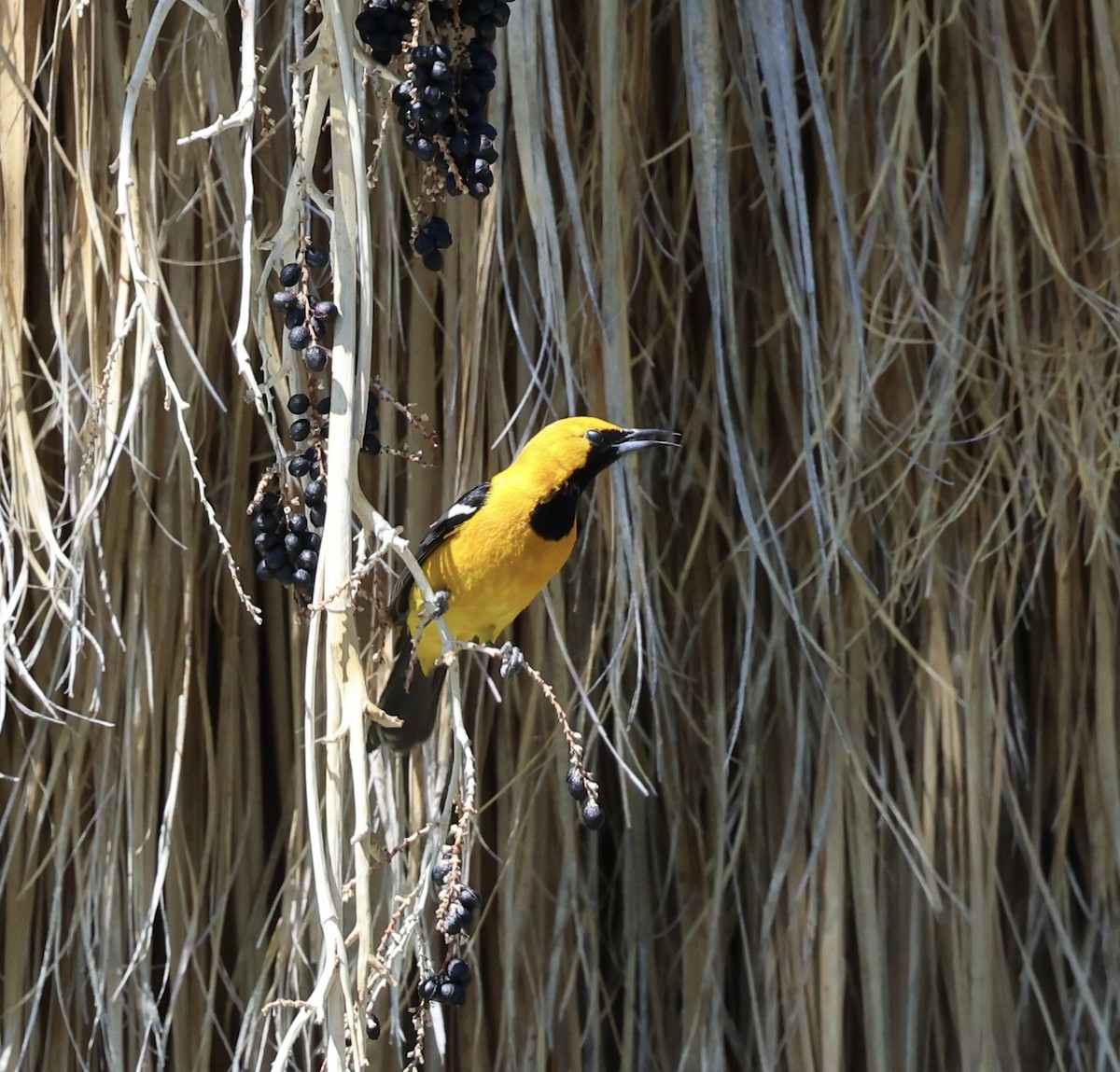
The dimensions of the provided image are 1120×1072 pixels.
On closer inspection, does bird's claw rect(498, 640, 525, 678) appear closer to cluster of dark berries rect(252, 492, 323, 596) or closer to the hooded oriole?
cluster of dark berries rect(252, 492, 323, 596)

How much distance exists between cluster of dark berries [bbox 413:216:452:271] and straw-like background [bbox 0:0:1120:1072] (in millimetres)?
492

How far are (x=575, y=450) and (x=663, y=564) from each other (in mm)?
390

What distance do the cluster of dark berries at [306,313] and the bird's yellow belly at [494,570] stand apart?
1.82ft

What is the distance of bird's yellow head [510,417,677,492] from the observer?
1.69 metres

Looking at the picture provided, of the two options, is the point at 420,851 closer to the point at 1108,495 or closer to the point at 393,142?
the point at 393,142

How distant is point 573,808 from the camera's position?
6.42 ft

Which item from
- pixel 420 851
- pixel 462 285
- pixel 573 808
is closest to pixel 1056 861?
pixel 573 808

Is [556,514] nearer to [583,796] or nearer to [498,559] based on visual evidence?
[498,559]

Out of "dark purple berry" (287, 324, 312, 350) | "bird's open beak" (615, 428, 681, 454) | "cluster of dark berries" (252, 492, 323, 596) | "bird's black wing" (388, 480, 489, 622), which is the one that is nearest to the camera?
"dark purple berry" (287, 324, 312, 350)

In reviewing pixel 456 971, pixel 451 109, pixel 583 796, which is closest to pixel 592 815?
pixel 583 796

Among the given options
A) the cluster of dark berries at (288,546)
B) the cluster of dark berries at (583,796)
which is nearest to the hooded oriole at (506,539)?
the cluster of dark berries at (288,546)

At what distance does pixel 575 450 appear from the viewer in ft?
5.61

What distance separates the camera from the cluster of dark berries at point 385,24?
1.19 meters

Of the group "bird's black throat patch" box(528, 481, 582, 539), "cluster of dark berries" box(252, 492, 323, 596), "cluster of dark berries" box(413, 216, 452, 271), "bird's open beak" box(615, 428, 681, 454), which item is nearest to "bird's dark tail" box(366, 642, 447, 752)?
"bird's black throat patch" box(528, 481, 582, 539)
